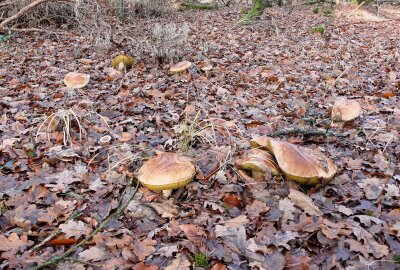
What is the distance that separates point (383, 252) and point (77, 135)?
3592 mm

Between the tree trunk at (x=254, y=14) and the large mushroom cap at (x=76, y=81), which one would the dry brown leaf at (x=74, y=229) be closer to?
the large mushroom cap at (x=76, y=81)

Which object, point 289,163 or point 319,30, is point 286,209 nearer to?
A: point 289,163

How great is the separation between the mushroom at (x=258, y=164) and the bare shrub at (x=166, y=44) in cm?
424

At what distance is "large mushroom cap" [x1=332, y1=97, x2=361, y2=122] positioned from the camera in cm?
421

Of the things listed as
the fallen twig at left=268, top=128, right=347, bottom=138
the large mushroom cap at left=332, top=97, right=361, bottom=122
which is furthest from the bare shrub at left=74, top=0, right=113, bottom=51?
the large mushroom cap at left=332, top=97, right=361, bottom=122

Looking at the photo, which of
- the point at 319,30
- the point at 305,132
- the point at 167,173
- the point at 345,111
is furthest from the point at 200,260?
the point at 319,30

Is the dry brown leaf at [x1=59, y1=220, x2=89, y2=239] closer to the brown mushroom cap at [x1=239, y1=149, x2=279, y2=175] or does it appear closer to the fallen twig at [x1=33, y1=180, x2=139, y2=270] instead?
the fallen twig at [x1=33, y1=180, x2=139, y2=270]

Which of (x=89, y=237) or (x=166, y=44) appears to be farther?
(x=166, y=44)

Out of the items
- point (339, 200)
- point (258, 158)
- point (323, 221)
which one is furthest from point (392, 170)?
point (258, 158)

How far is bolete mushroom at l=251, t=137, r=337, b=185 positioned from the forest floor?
7.7 inches

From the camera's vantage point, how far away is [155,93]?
5590 mm

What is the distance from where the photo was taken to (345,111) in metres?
4.25

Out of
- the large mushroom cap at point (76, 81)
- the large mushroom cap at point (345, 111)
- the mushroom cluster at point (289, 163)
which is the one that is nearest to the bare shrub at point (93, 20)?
the large mushroom cap at point (76, 81)

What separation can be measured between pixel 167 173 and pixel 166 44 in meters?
4.78
